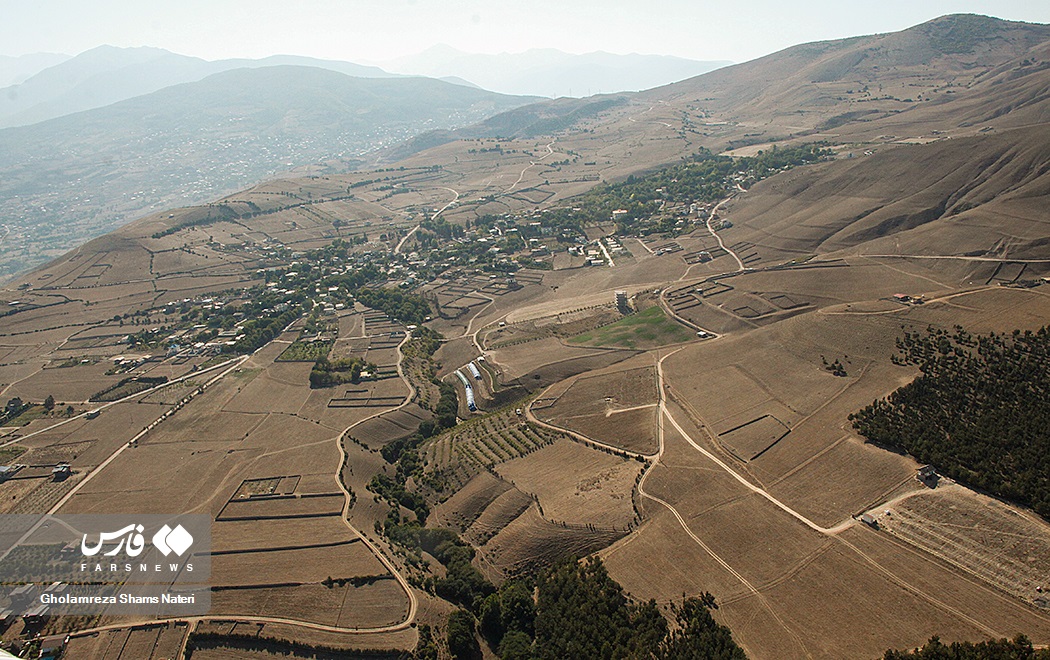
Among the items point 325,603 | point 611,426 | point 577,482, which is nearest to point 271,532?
point 325,603

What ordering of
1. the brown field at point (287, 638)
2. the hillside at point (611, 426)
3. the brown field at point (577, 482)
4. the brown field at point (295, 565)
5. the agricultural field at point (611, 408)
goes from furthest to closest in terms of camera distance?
the agricultural field at point (611, 408)
the brown field at point (577, 482)
the brown field at point (295, 565)
the hillside at point (611, 426)
the brown field at point (287, 638)

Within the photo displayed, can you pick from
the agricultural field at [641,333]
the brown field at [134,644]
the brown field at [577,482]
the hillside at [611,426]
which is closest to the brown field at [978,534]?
the hillside at [611,426]

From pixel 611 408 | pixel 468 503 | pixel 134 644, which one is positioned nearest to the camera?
pixel 134 644

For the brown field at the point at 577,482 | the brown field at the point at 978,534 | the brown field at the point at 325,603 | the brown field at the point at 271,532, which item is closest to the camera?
the brown field at the point at 978,534

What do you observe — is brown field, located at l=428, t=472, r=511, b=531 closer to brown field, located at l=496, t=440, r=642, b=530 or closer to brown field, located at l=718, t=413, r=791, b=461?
brown field, located at l=496, t=440, r=642, b=530

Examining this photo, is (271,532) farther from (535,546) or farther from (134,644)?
(535,546)

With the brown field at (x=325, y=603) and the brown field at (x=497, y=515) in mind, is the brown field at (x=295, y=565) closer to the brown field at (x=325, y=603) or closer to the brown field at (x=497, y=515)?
the brown field at (x=325, y=603)

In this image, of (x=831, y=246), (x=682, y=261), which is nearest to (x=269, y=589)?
(x=682, y=261)

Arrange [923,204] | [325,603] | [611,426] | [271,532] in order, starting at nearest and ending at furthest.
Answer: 1. [325,603]
2. [271,532]
3. [611,426]
4. [923,204]

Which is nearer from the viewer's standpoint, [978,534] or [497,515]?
[978,534]
